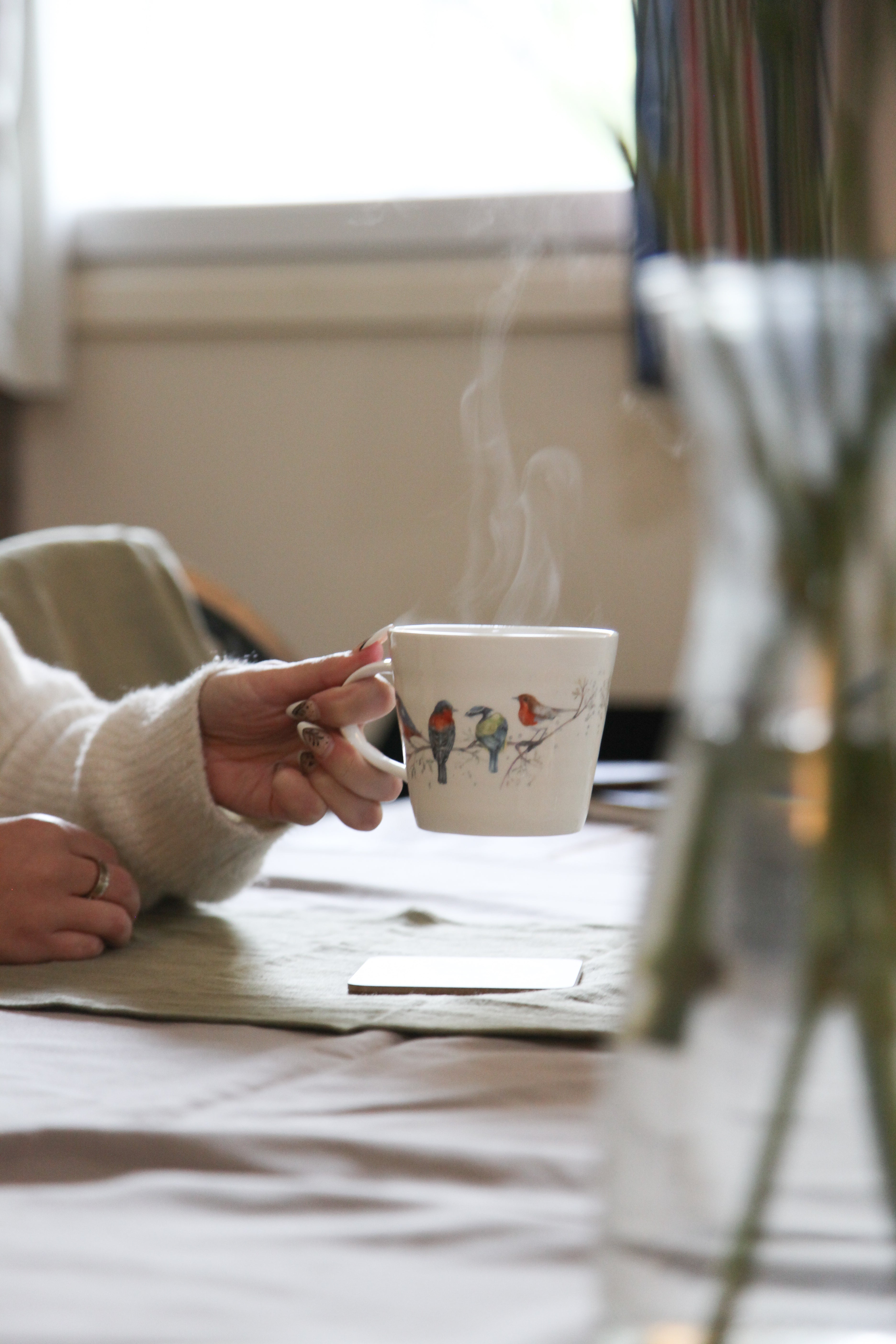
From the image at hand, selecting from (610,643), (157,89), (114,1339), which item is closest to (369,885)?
(610,643)

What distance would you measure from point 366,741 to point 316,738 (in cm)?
5

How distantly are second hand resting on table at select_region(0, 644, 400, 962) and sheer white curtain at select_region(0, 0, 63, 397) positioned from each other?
1.37 meters

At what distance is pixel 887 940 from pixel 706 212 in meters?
0.37

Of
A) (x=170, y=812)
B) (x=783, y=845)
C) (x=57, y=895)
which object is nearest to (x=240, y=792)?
(x=170, y=812)

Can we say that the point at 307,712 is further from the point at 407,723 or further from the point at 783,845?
the point at 783,845

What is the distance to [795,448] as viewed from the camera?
23 centimetres

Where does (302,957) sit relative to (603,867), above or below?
above

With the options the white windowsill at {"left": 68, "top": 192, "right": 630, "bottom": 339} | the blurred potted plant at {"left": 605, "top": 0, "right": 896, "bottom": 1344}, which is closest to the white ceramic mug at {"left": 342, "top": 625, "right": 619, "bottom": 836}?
the blurred potted plant at {"left": 605, "top": 0, "right": 896, "bottom": 1344}

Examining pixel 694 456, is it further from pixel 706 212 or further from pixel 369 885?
pixel 369 885

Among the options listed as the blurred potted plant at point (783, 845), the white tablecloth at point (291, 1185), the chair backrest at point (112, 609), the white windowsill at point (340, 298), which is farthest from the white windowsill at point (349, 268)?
the blurred potted plant at point (783, 845)

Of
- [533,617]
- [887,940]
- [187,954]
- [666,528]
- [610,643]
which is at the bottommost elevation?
[666,528]

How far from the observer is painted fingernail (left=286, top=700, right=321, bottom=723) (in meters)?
0.72

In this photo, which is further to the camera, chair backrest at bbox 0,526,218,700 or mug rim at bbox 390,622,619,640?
chair backrest at bbox 0,526,218,700

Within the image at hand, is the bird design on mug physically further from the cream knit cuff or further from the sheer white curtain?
the sheer white curtain
